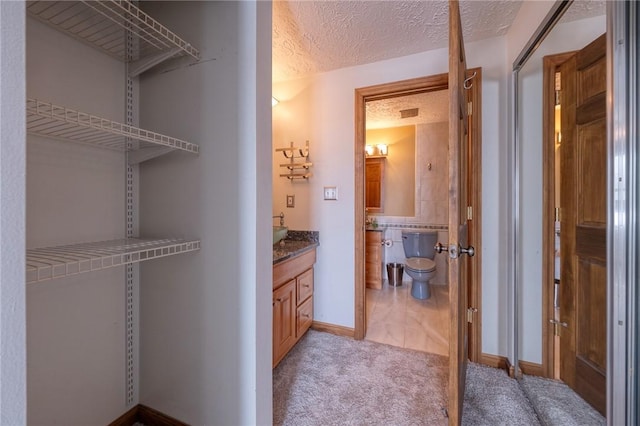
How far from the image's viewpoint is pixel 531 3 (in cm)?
139

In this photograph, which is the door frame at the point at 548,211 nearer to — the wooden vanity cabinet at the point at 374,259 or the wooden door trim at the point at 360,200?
the wooden door trim at the point at 360,200

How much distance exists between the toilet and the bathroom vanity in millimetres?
1474

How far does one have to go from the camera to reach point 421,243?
355 centimetres

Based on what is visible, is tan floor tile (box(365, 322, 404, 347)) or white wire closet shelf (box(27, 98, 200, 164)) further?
tan floor tile (box(365, 322, 404, 347))

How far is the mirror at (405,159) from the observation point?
3592mm

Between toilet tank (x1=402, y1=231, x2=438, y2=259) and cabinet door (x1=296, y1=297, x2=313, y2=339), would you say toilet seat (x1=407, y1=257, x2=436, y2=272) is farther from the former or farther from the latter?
cabinet door (x1=296, y1=297, x2=313, y2=339)

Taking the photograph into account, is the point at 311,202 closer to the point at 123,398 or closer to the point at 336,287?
the point at 336,287

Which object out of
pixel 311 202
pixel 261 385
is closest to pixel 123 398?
pixel 261 385

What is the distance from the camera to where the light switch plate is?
220 centimetres

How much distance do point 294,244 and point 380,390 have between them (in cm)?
116

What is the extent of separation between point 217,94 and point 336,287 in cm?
172

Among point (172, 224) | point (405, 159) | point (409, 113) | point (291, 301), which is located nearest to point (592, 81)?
point (172, 224)

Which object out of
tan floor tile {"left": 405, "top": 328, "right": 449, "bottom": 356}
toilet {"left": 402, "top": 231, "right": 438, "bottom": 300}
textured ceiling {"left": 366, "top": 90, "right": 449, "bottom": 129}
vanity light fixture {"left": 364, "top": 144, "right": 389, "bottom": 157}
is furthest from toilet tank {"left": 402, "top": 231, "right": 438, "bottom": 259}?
textured ceiling {"left": 366, "top": 90, "right": 449, "bottom": 129}

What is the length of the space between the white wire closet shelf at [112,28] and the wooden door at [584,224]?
5.08 ft
